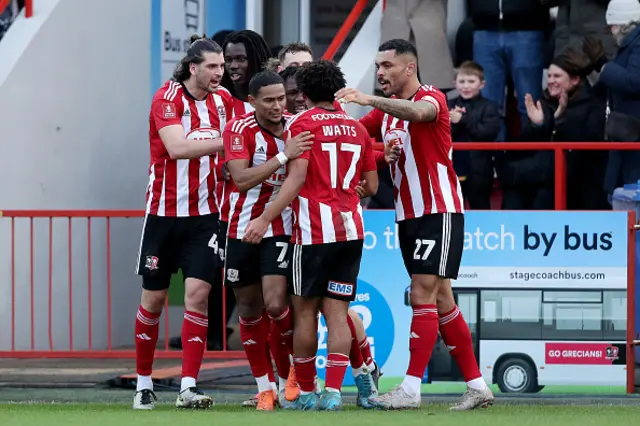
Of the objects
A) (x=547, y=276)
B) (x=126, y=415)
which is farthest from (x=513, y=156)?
(x=126, y=415)

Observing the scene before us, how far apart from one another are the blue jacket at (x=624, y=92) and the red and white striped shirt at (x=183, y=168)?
3.73 meters

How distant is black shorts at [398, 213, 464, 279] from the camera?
9.27m

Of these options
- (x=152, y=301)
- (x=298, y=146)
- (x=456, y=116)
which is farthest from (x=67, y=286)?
(x=298, y=146)

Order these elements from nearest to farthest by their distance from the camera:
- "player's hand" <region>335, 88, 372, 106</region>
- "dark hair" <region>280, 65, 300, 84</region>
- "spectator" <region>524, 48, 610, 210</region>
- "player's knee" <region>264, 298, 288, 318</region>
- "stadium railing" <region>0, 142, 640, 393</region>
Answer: "player's hand" <region>335, 88, 372, 106</region> → "player's knee" <region>264, 298, 288, 318</region> → "dark hair" <region>280, 65, 300, 84</region> → "spectator" <region>524, 48, 610, 210</region> → "stadium railing" <region>0, 142, 640, 393</region>

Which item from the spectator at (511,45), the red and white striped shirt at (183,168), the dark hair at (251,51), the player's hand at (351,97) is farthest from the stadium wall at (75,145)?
the player's hand at (351,97)

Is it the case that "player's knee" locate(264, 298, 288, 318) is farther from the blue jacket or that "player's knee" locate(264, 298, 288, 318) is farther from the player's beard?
the blue jacket

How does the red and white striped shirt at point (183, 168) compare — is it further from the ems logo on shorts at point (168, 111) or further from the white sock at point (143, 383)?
the white sock at point (143, 383)

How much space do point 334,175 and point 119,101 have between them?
20.2ft

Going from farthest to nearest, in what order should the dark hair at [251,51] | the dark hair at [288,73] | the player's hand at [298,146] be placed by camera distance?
1. the dark hair at [251,51]
2. the dark hair at [288,73]
3. the player's hand at [298,146]

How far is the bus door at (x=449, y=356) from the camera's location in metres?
10.9

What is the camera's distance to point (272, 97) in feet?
30.0

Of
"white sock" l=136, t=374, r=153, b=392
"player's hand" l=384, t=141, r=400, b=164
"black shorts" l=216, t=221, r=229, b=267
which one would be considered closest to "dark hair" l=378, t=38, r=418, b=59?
"player's hand" l=384, t=141, r=400, b=164

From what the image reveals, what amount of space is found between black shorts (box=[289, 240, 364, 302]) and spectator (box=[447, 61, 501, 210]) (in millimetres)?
3702

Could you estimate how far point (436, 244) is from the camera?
30.4 feet
